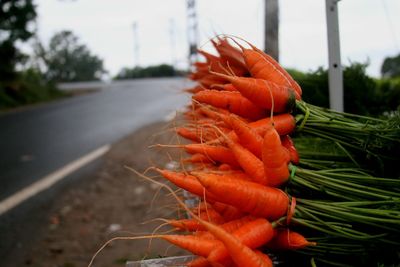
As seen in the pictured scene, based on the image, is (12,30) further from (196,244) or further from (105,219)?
(196,244)

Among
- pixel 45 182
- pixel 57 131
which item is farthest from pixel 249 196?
pixel 57 131

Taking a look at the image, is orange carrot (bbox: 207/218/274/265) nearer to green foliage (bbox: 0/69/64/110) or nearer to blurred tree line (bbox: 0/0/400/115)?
blurred tree line (bbox: 0/0/400/115)

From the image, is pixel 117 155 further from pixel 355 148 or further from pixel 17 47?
pixel 17 47

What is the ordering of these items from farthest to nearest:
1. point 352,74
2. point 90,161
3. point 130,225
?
point 90,161, point 130,225, point 352,74

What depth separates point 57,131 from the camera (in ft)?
31.6

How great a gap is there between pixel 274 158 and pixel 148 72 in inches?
1704

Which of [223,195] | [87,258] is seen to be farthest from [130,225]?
[223,195]

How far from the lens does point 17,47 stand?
1566cm

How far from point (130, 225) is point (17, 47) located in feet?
44.6

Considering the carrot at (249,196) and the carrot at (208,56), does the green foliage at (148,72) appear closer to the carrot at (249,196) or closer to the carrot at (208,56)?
the carrot at (208,56)

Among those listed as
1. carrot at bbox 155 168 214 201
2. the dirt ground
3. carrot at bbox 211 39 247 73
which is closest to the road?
the dirt ground

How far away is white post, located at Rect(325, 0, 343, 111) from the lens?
2178 mm

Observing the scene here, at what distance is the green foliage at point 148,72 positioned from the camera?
42612 mm

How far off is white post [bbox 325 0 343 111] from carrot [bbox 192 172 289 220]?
1028 mm
